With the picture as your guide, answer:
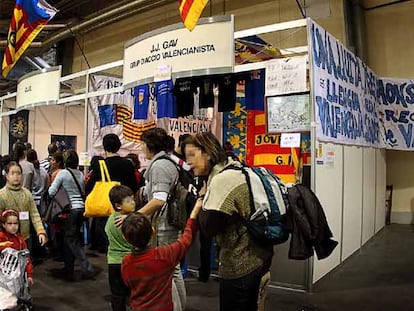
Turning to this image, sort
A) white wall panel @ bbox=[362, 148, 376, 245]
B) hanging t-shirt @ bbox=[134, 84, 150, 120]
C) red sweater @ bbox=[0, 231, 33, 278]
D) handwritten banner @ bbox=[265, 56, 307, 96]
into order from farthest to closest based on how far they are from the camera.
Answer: white wall panel @ bbox=[362, 148, 376, 245]
hanging t-shirt @ bbox=[134, 84, 150, 120]
handwritten banner @ bbox=[265, 56, 307, 96]
red sweater @ bbox=[0, 231, 33, 278]

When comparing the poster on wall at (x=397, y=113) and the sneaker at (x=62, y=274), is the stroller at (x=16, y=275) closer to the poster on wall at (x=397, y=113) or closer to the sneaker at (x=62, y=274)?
the sneaker at (x=62, y=274)

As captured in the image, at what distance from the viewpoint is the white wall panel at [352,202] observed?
5.65m

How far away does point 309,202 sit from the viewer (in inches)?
90.7

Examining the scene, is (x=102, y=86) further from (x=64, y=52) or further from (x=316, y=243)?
(x=64, y=52)

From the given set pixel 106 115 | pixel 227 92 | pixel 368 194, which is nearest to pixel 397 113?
pixel 368 194

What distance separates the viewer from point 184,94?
5.52 metres

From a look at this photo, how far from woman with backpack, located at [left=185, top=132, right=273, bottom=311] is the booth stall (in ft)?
8.04

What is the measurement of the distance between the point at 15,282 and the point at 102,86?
14.2 feet

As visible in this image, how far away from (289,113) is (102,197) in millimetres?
2066

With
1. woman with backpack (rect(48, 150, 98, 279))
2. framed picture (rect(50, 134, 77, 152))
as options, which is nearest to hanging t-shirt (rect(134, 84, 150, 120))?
woman with backpack (rect(48, 150, 98, 279))

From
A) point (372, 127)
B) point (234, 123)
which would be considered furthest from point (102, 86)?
point (372, 127)

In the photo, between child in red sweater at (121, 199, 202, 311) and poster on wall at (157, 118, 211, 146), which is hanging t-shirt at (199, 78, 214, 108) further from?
child in red sweater at (121, 199, 202, 311)

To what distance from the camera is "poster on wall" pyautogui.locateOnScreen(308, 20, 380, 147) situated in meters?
4.54

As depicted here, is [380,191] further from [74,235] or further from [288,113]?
[74,235]
